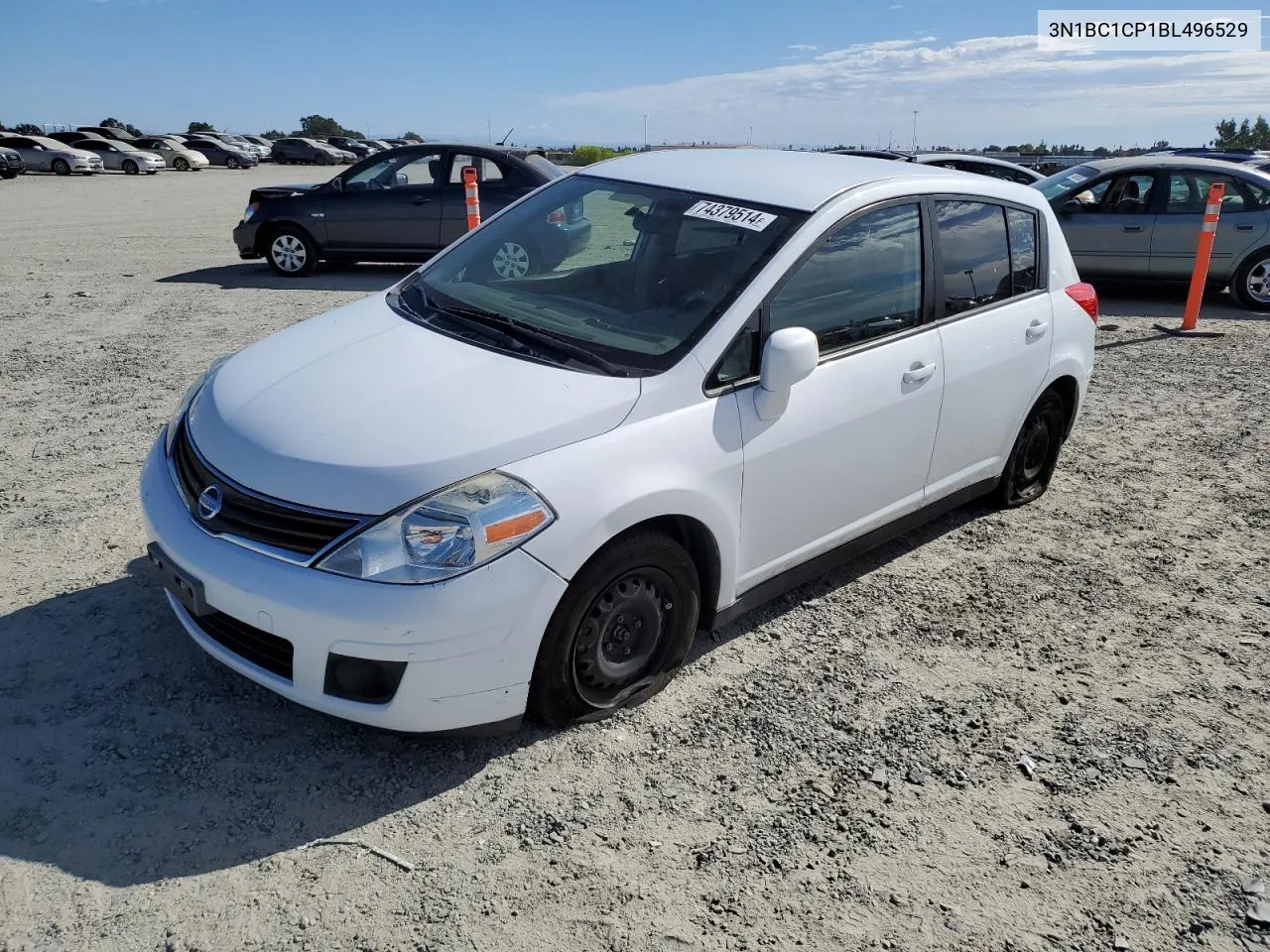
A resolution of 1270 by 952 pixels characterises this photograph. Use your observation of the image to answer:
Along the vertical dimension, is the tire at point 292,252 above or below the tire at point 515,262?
below

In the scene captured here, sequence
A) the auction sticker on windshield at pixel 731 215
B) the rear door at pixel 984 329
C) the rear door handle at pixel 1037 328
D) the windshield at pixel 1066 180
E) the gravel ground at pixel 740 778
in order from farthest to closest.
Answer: the windshield at pixel 1066 180, the rear door handle at pixel 1037 328, the rear door at pixel 984 329, the auction sticker on windshield at pixel 731 215, the gravel ground at pixel 740 778

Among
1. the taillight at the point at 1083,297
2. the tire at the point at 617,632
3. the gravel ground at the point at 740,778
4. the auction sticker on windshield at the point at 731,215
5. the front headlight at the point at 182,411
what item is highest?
the auction sticker on windshield at the point at 731,215

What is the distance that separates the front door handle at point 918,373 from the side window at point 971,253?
311 millimetres

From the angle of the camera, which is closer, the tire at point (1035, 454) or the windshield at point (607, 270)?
the windshield at point (607, 270)

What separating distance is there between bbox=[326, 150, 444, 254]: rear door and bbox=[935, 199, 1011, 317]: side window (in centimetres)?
843

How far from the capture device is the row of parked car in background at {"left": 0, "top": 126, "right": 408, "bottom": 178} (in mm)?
33938

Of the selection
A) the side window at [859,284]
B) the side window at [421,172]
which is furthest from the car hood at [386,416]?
the side window at [421,172]

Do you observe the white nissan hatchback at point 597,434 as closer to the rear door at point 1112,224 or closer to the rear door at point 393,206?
the rear door at point 1112,224

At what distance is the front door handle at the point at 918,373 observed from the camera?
3.92 m

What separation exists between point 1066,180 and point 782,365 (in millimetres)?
9812

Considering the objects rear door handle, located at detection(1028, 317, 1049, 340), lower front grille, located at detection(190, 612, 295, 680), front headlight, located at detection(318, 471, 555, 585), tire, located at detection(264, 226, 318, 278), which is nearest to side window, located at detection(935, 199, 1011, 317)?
rear door handle, located at detection(1028, 317, 1049, 340)

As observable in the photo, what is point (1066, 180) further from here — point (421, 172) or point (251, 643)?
point (251, 643)

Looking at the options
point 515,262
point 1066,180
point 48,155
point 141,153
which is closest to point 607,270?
point 515,262

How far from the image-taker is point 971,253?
171 inches
